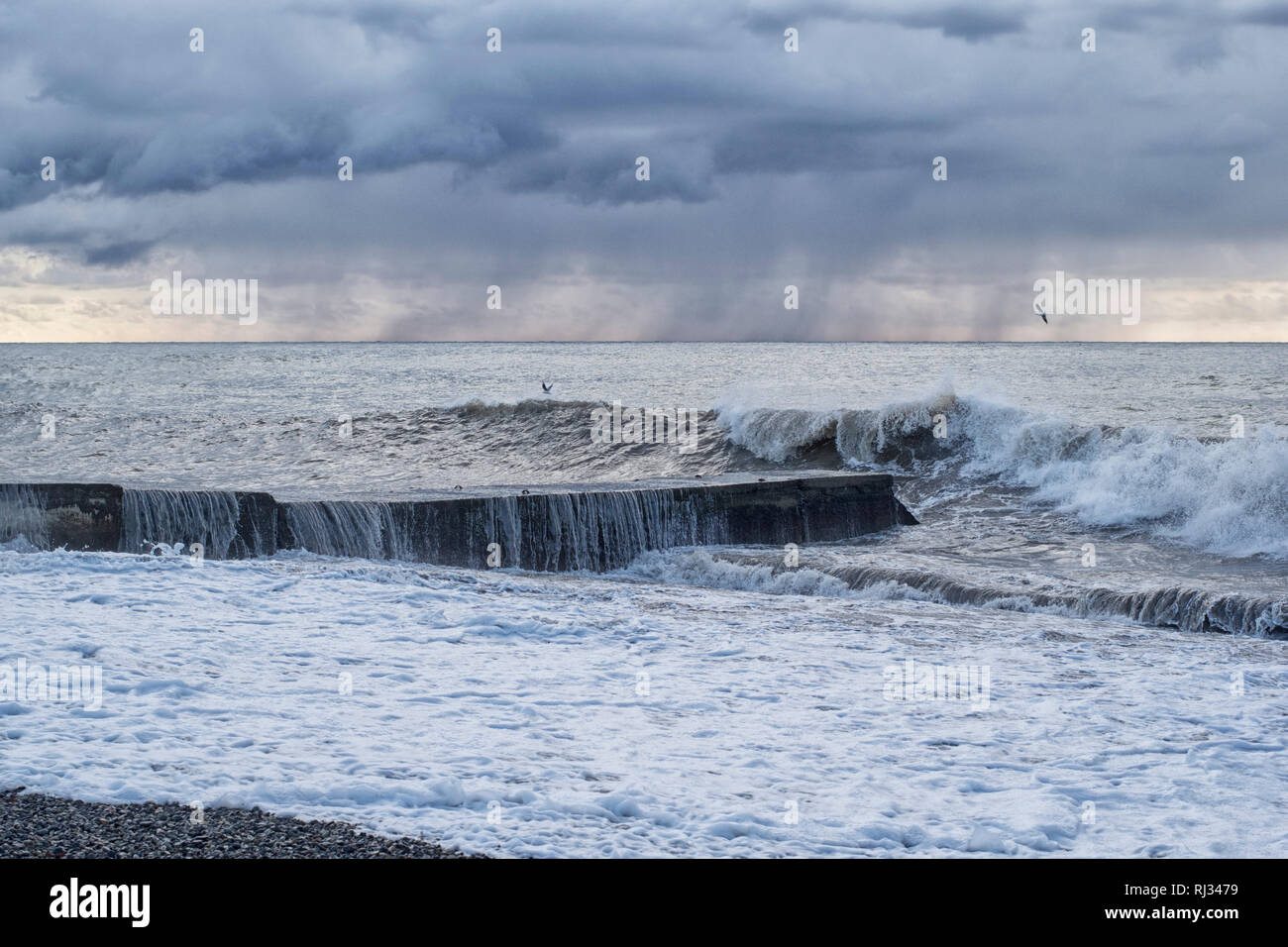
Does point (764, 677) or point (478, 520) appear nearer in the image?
point (764, 677)

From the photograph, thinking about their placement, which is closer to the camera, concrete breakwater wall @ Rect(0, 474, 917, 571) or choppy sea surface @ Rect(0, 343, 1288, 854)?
choppy sea surface @ Rect(0, 343, 1288, 854)

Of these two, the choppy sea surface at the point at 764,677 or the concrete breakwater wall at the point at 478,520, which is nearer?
the choppy sea surface at the point at 764,677

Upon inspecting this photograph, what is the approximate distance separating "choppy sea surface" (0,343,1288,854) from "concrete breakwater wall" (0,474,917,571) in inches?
15.5

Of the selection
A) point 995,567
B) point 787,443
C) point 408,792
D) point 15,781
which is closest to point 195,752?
point 15,781

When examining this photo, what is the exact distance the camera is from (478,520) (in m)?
11.9

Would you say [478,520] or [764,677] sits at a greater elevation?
[478,520]

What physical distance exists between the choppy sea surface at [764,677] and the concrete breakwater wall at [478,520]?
1.29 feet

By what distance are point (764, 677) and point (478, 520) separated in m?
5.45

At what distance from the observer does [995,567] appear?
39.2 feet

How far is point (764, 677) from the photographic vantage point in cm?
714

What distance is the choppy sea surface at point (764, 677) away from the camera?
4801mm

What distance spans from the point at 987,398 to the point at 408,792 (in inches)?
650

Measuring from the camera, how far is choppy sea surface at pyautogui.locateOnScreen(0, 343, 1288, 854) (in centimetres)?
480

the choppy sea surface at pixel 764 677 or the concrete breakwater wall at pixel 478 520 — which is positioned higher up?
the concrete breakwater wall at pixel 478 520
